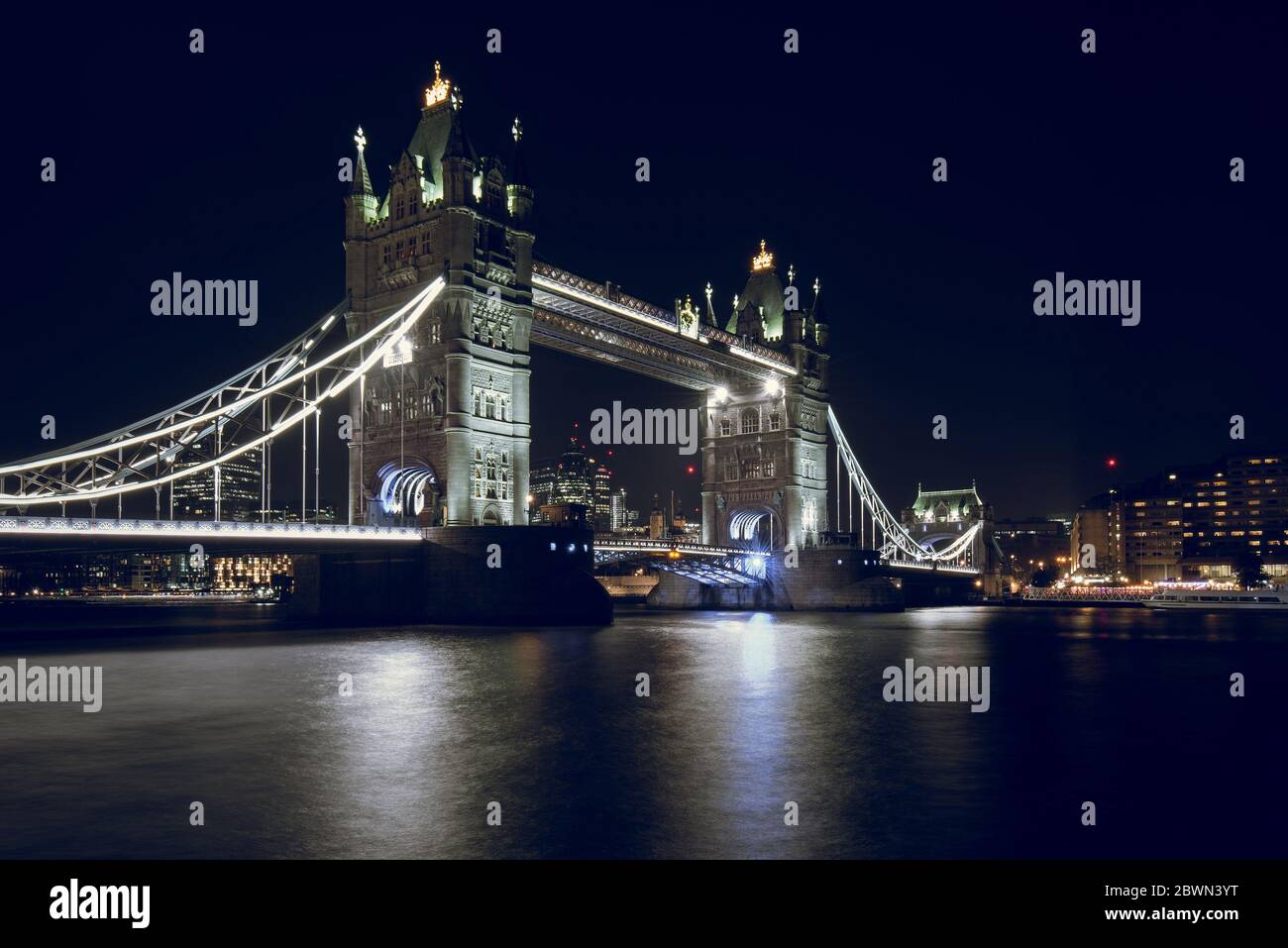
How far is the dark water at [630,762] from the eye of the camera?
11758mm

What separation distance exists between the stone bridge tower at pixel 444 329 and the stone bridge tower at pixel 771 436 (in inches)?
Result: 1433

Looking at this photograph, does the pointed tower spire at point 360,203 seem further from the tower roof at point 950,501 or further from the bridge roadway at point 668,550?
the tower roof at point 950,501

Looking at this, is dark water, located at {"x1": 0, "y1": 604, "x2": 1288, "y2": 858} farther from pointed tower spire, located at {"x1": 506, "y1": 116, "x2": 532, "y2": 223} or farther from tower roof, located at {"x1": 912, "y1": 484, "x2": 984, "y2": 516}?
tower roof, located at {"x1": 912, "y1": 484, "x2": 984, "y2": 516}

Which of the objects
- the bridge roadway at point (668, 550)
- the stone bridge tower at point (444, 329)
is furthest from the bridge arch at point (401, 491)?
the bridge roadway at point (668, 550)

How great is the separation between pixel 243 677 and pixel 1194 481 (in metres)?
184

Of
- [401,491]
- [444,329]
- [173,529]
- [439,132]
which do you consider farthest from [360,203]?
[173,529]

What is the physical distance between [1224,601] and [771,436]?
4929 cm

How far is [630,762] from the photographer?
54.6 feet

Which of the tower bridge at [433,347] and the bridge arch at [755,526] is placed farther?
the bridge arch at [755,526]

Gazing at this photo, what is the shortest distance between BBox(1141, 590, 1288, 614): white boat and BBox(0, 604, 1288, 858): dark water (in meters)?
69.5

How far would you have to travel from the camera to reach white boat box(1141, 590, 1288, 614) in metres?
94.8

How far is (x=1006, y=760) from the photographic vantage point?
16688 mm
